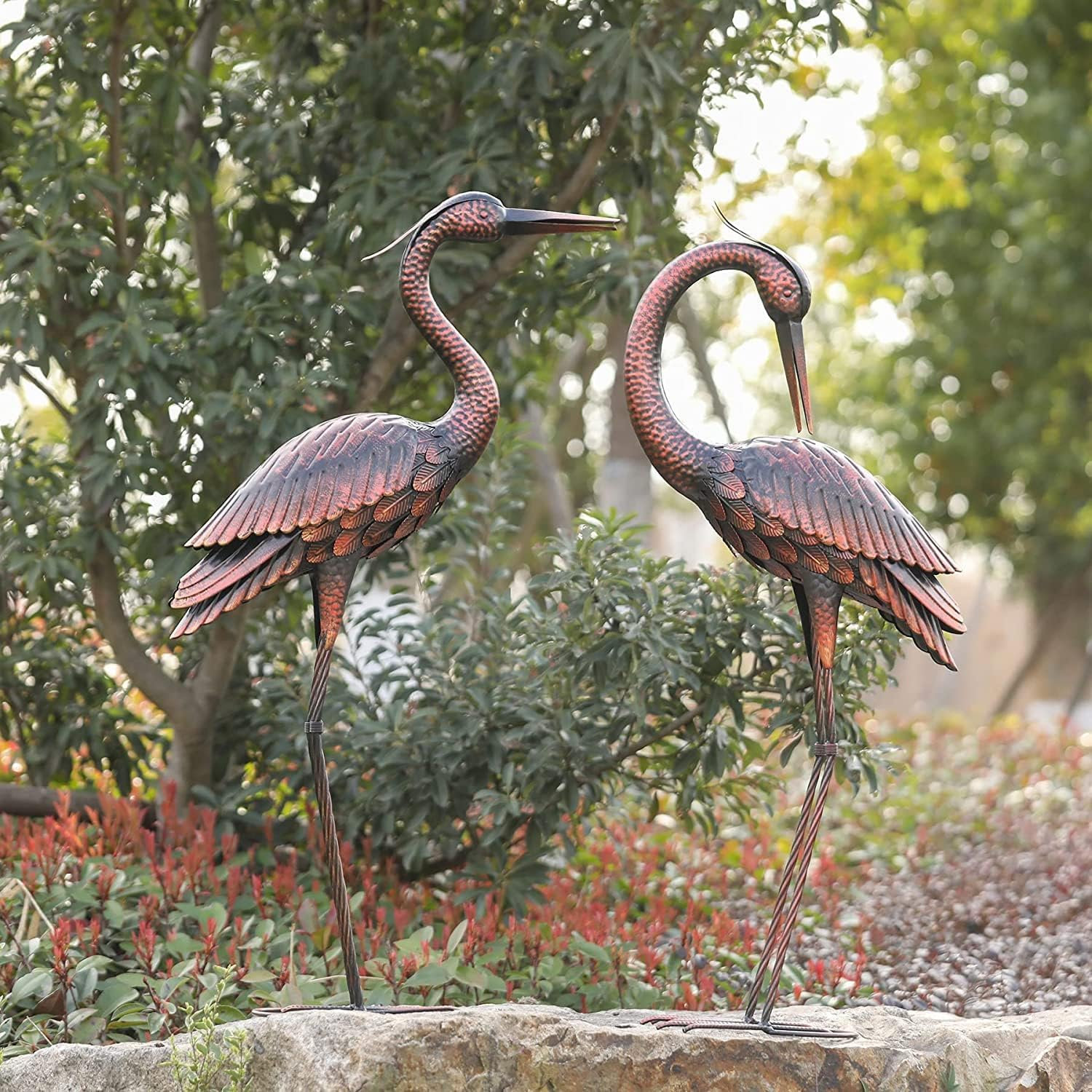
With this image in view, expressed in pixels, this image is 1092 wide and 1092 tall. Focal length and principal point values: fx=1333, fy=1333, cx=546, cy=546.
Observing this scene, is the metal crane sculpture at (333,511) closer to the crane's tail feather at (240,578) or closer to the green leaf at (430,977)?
the crane's tail feather at (240,578)

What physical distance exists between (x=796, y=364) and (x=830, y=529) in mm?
517

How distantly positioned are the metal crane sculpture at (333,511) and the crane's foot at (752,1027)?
2.75ft

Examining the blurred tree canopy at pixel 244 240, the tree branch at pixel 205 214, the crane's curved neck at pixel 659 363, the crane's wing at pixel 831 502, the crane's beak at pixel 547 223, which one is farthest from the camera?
the tree branch at pixel 205 214

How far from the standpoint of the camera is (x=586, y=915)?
4.82 m

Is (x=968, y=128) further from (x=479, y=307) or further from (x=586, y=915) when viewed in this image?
(x=586, y=915)

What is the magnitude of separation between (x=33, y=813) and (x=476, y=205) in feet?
10.3

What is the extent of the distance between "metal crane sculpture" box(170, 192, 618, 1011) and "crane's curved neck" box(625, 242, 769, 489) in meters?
0.26

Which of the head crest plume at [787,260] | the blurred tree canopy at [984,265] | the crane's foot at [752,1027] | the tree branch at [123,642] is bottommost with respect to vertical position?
the crane's foot at [752,1027]

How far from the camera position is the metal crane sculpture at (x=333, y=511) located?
3648 millimetres

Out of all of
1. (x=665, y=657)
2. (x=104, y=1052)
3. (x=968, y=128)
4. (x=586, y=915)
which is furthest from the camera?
(x=968, y=128)

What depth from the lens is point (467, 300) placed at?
5.46m

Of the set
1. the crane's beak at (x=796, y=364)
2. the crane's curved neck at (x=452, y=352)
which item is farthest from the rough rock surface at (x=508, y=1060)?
the crane's beak at (x=796, y=364)

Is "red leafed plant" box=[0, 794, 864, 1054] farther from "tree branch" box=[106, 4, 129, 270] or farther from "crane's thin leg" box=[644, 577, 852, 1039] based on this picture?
"tree branch" box=[106, 4, 129, 270]

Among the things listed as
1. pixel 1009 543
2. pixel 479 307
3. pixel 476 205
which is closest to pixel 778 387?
pixel 1009 543
